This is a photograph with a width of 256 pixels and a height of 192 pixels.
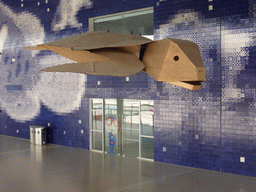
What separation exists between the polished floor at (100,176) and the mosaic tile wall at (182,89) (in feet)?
2.46

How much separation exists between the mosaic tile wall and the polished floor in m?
0.75

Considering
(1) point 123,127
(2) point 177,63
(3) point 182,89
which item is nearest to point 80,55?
(2) point 177,63

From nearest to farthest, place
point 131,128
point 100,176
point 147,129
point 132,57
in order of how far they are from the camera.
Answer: point 132,57 < point 100,176 < point 147,129 < point 131,128

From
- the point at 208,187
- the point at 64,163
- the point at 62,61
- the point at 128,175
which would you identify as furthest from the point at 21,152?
the point at 208,187

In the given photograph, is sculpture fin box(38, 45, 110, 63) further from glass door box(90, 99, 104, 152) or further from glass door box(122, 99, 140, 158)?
glass door box(90, 99, 104, 152)

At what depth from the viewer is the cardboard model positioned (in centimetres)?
481

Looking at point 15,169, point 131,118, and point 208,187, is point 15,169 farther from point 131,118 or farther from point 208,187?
point 208,187

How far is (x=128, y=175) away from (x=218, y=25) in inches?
200

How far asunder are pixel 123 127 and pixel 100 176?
10.3ft

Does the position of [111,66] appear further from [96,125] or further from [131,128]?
[96,125]

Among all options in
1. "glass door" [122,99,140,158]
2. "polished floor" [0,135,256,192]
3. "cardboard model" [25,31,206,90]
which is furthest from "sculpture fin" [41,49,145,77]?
"glass door" [122,99,140,158]

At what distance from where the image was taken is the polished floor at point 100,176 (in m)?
8.45

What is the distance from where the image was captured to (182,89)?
34.7 ft

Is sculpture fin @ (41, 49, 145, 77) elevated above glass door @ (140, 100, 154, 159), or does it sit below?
above
